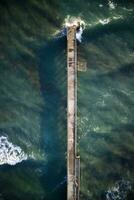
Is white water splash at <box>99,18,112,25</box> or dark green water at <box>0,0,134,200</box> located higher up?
white water splash at <box>99,18,112,25</box>

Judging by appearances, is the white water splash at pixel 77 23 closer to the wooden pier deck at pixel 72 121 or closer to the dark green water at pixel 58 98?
the dark green water at pixel 58 98

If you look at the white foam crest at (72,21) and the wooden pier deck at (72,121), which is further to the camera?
the white foam crest at (72,21)

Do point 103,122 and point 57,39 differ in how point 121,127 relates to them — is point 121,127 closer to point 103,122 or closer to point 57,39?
point 103,122

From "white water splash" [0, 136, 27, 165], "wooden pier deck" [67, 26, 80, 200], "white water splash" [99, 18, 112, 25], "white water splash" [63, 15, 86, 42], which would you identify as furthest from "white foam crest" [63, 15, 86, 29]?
"white water splash" [0, 136, 27, 165]

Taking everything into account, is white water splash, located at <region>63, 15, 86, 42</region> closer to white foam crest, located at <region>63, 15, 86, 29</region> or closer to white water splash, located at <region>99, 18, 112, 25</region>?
white foam crest, located at <region>63, 15, 86, 29</region>

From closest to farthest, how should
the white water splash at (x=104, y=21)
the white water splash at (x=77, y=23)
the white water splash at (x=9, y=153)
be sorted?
the white water splash at (x=9, y=153) → the white water splash at (x=77, y=23) → the white water splash at (x=104, y=21)

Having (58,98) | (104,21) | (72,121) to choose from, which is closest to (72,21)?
(104,21)

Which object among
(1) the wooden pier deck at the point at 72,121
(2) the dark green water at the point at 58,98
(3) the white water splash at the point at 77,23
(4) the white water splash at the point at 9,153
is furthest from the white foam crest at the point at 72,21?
(4) the white water splash at the point at 9,153
